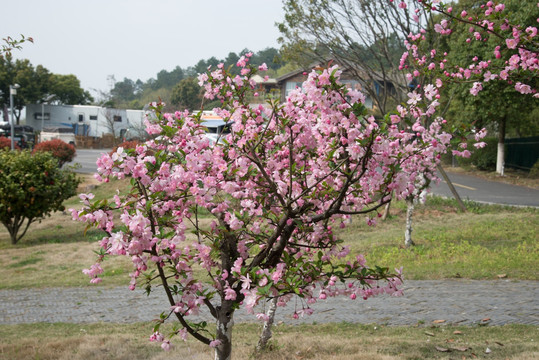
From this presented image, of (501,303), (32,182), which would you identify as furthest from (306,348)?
(32,182)

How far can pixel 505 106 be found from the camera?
74.1ft

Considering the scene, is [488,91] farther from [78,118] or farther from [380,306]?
[78,118]

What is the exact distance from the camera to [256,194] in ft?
13.5

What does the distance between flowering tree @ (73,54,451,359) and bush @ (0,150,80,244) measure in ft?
35.8

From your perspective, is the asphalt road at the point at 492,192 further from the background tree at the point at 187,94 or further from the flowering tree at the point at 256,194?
the background tree at the point at 187,94

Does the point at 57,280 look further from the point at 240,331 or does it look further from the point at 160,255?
the point at 160,255

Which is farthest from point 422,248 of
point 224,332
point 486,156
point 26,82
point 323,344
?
point 26,82

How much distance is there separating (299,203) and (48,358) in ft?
9.97

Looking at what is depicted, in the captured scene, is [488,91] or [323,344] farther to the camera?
[488,91]

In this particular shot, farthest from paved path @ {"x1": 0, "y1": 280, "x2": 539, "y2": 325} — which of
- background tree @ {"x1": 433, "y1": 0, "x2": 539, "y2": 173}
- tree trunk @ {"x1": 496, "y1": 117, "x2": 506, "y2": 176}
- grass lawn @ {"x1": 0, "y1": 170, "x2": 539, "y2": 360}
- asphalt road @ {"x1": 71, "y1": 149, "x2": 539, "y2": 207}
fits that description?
tree trunk @ {"x1": 496, "y1": 117, "x2": 506, "y2": 176}

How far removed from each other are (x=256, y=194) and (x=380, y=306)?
12.9ft

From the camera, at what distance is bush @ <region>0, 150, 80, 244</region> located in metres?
13.6

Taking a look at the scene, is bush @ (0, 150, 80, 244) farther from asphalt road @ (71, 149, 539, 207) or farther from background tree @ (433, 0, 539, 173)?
background tree @ (433, 0, 539, 173)

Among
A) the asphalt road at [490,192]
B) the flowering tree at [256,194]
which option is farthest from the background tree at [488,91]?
the flowering tree at [256,194]
